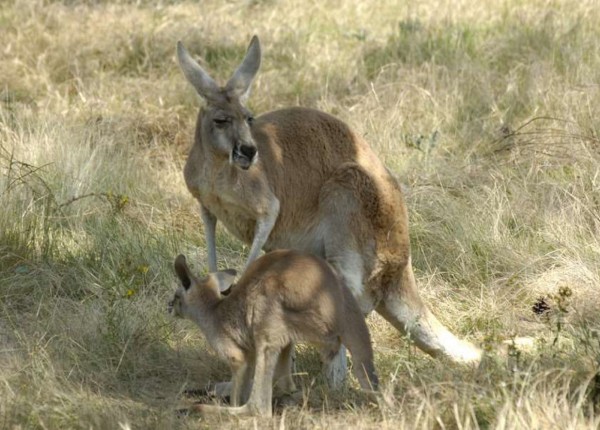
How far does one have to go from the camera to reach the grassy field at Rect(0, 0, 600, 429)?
4922mm

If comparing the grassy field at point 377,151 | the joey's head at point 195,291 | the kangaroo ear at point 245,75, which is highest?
the kangaroo ear at point 245,75

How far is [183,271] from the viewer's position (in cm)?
534

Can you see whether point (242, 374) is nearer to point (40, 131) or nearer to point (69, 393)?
point (69, 393)

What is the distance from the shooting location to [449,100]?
878 cm

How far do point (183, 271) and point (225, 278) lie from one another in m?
0.22

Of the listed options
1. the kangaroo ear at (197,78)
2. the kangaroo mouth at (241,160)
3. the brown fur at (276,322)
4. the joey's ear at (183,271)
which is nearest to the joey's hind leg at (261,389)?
the brown fur at (276,322)

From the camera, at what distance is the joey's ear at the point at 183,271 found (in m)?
5.30

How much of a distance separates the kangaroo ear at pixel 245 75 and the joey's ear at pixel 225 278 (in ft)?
3.56

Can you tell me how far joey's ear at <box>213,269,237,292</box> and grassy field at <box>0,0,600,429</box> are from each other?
53 centimetres

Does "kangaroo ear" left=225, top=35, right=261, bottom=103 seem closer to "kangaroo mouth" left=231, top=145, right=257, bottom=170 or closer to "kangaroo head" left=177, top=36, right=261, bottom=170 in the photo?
"kangaroo head" left=177, top=36, right=261, bottom=170

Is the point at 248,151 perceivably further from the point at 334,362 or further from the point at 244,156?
the point at 334,362

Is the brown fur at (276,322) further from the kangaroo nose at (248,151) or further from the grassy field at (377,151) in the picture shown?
the kangaroo nose at (248,151)

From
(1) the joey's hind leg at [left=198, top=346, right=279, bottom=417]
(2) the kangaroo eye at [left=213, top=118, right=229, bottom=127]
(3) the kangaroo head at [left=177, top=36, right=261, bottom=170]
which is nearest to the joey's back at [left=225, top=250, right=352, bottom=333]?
(1) the joey's hind leg at [left=198, top=346, right=279, bottom=417]

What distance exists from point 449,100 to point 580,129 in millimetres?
1208
